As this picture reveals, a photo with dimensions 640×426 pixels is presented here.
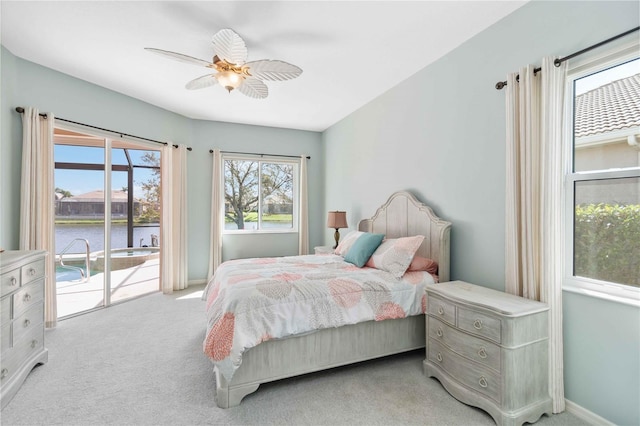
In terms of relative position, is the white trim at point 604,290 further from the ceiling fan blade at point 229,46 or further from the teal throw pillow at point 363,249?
the ceiling fan blade at point 229,46

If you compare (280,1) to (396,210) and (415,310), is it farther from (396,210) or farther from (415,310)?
(415,310)

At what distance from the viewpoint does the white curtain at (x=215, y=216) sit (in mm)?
4863

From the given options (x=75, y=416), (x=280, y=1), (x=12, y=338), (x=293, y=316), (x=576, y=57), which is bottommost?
(x=75, y=416)

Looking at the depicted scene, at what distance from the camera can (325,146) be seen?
545 centimetres

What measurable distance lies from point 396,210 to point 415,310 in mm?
1266

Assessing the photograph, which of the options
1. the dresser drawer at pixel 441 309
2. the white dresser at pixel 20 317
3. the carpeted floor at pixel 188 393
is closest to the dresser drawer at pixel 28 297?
the white dresser at pixel 20 317

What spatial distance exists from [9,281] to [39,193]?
145 cm

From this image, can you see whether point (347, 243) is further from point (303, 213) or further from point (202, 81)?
point (202, 81)

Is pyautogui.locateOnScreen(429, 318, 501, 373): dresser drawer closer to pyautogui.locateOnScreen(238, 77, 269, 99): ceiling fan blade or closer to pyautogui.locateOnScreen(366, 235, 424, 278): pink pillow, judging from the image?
pyautogui.locateOnScreen(366, 235, 424, 278): pink pillow

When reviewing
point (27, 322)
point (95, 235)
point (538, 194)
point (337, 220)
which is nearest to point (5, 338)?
point (27, 322)

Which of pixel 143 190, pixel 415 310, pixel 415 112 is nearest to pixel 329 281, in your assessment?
pixel 415 310

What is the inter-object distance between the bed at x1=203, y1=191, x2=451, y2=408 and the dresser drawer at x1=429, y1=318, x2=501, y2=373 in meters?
0.27

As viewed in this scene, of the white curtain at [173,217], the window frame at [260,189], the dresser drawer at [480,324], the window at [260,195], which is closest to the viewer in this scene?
the dresser drawer at [480,324]

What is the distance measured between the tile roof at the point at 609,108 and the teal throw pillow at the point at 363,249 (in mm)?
1753
